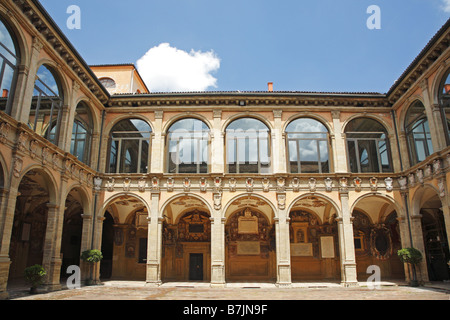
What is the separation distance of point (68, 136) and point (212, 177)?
6.58m

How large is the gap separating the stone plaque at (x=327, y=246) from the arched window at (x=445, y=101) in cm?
860

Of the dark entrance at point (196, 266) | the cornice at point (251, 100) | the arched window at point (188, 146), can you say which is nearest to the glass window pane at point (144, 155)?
the arched window at point (188, 146)

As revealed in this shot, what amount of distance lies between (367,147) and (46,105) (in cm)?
1485

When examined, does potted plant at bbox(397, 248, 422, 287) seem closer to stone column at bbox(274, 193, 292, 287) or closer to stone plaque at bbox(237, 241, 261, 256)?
stone column at bbox(274, 193, 292, 287)

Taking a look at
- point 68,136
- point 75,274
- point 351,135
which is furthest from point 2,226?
point 351,135

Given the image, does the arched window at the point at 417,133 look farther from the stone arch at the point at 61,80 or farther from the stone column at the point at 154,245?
the stone arch at the point at 61,80

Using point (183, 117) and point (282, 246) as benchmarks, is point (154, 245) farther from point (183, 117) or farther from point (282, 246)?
point (183, 117)

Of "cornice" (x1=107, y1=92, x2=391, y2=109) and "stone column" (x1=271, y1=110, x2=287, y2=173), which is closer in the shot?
"stone column" (x1=271, y1=110, x2=287, y2=173)

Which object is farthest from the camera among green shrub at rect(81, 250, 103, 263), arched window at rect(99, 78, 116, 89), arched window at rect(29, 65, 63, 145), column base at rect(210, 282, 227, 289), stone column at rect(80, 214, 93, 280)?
arched window at rect(99, 78, 116, 89)

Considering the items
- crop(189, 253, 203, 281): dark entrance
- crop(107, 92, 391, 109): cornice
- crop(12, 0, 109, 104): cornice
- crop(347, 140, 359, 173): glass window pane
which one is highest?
crop(12, 0, 109, 104): cornice

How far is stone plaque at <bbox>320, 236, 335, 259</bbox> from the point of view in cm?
1977

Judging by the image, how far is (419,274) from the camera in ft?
50.9

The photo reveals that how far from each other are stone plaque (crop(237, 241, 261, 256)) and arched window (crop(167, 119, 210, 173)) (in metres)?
5.37

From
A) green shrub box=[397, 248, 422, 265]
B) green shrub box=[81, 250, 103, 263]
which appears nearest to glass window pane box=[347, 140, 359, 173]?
green shrub box=[397, 248, 422, 265]
